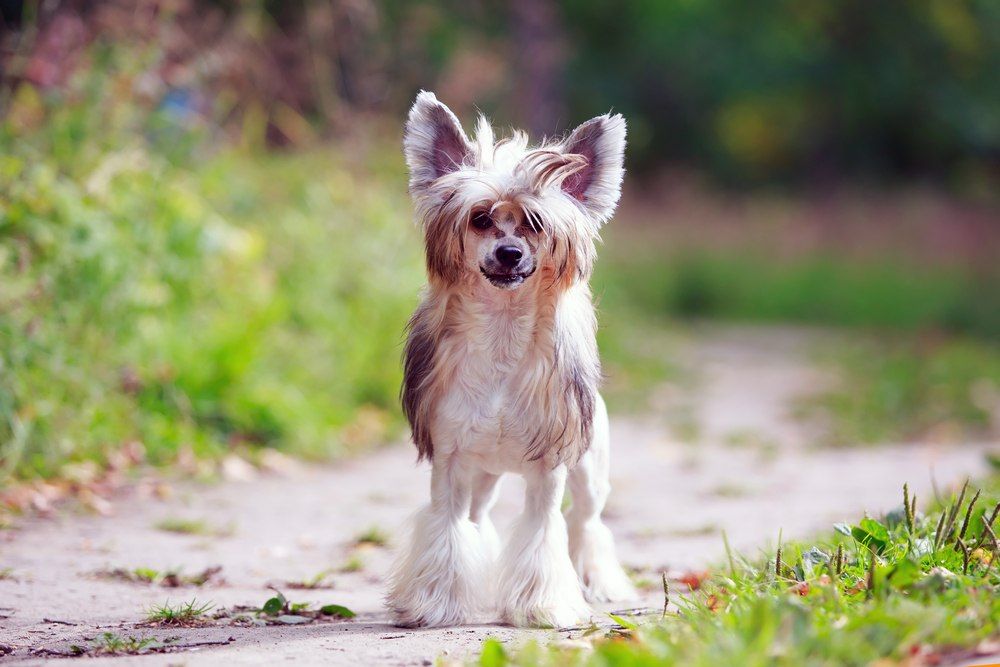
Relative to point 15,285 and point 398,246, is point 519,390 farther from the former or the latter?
point 398,246

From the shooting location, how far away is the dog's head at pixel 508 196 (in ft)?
13.8

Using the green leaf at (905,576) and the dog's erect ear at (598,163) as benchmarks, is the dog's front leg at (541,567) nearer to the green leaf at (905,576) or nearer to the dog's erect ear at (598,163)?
the dog's erect ear at (598,163)

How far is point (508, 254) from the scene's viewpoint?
4176 millimetres

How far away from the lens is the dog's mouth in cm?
422

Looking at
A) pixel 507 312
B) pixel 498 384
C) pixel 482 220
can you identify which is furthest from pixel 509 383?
pixel 482 220

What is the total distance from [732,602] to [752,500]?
3451 mm

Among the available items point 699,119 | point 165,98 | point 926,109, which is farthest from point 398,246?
point 699,119

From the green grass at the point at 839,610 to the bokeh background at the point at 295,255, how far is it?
162 centimetres

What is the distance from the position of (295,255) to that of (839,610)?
23.7 ft

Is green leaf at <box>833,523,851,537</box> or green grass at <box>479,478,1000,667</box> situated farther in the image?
green leaf at <box>833,523,851,537</box>

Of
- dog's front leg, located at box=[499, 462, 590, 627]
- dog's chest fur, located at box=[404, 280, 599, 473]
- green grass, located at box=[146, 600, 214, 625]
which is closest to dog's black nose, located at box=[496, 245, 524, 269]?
dog's chest fur, located at box=[404, 280, 599, 473]

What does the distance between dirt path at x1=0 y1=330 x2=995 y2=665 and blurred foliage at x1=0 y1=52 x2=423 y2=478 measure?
1.94 feet

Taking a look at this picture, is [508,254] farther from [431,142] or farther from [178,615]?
[178,615]

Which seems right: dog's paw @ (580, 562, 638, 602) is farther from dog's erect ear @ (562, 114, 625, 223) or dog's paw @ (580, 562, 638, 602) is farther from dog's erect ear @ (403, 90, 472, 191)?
dog's erect ear @ (403, 90, 472, 191)
